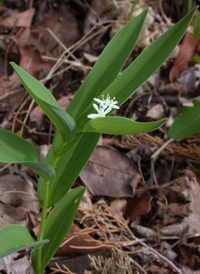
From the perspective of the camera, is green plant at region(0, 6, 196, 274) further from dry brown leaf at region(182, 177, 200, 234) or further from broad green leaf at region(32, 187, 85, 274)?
dry brown leaf at region(182, 177, 200, 234)

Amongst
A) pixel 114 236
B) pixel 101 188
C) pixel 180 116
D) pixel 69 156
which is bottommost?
pixel 114 236

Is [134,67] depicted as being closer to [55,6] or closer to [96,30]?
[96,30]

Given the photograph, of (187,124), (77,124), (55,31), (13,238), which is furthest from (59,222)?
(55,31)

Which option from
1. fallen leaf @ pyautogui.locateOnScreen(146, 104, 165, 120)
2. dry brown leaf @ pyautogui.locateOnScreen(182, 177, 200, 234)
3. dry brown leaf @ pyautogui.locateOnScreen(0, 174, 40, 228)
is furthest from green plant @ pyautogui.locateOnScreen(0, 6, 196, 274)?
fallen leaf @ pyautogui.locateOnScreen(146, 104, 165, 120)

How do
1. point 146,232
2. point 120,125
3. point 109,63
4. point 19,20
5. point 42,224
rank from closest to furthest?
point 120,125
point 109,63
point 42,224
point 146,232
point 19,20

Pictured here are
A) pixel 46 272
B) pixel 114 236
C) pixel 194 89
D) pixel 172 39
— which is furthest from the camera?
pixel 194 89

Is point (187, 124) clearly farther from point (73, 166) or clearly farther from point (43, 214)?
point (43, 214)

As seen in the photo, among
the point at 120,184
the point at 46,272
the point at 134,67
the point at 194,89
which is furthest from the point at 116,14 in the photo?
the point at 46,272
